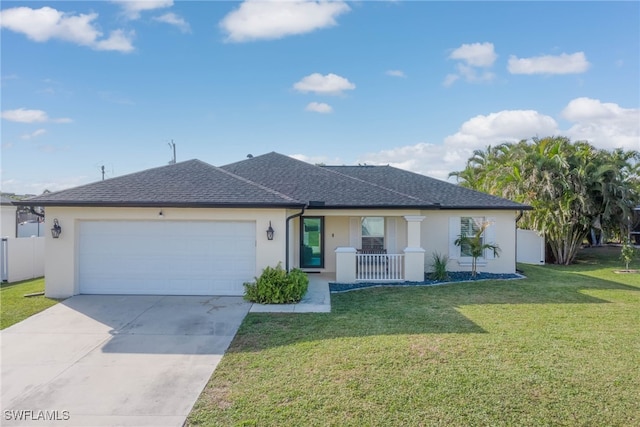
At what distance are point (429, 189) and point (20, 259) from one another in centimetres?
1624

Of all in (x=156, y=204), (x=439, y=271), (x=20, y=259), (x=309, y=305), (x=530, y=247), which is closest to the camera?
(x=309, y=305)

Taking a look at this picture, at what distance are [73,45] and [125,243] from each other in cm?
928

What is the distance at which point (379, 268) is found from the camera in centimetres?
1298

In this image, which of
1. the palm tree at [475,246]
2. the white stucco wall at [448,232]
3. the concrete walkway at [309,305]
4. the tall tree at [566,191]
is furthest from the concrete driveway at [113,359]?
the tall tree at [566,191]

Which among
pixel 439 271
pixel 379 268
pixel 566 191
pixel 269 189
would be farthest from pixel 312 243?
pixel 566 191

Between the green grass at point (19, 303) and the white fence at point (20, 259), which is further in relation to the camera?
the white fence at point (20, 259)

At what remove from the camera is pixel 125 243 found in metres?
10.3

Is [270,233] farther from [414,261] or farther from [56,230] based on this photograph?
[56,230]

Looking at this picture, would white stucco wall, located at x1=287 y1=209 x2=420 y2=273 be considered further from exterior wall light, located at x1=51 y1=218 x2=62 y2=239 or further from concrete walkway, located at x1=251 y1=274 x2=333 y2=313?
exterior wall light, located at x1=51 y1=218 x2=62 y2=239

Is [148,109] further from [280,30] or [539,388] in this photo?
[539,388]

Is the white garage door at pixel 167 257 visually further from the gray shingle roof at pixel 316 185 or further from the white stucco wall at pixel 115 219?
the gray shingle roof at pixel 316 185

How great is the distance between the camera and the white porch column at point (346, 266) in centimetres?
1260

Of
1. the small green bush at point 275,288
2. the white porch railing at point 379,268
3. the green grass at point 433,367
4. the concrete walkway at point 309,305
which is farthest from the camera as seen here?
the white porch railing at point 379,268

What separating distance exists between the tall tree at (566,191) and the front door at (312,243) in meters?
10.4
